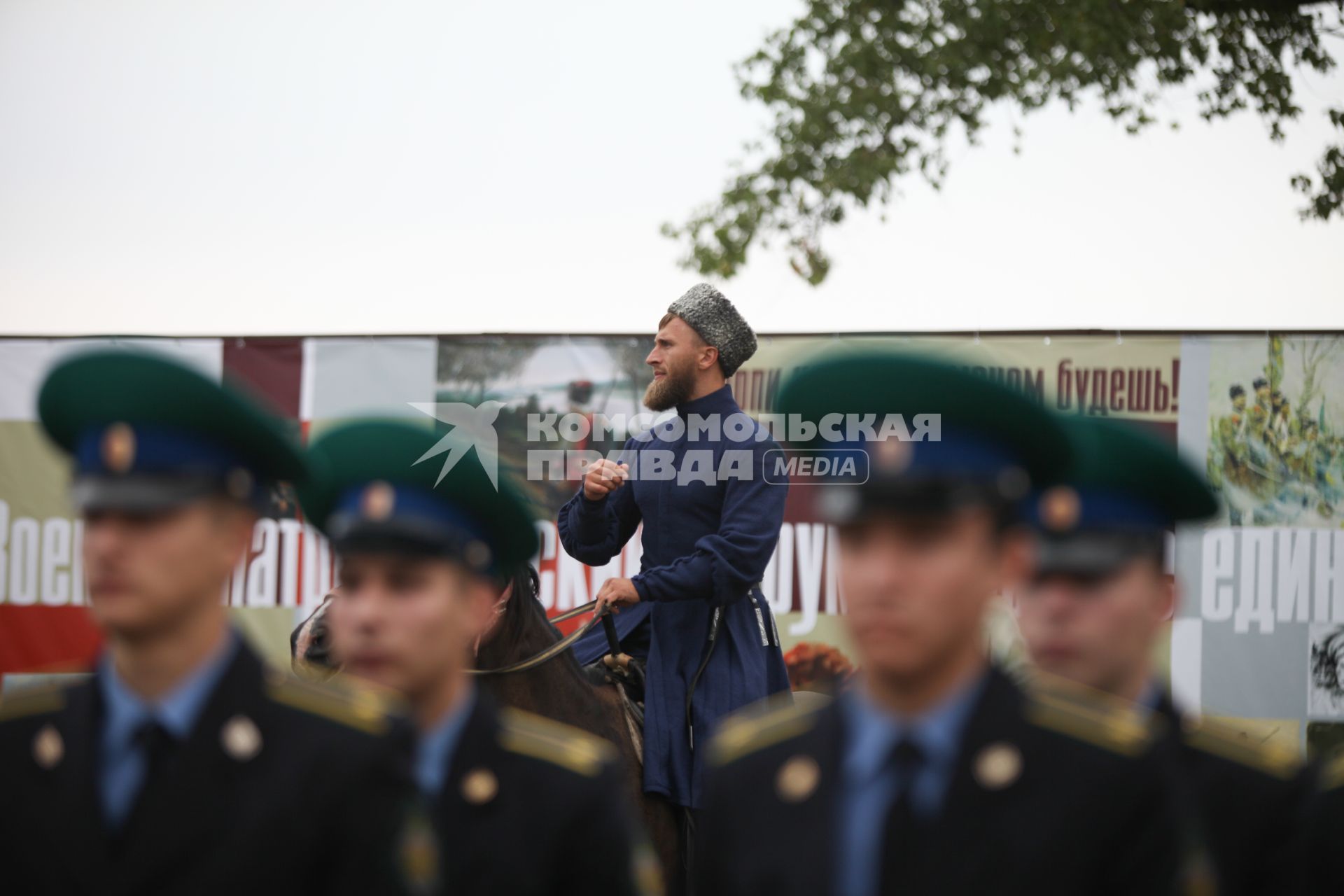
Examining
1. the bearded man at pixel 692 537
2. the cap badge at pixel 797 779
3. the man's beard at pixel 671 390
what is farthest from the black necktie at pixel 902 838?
the man's beard at pixel 671 390

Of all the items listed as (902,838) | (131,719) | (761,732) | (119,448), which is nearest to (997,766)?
(902,838)

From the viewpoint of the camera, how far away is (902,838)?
1752 mm

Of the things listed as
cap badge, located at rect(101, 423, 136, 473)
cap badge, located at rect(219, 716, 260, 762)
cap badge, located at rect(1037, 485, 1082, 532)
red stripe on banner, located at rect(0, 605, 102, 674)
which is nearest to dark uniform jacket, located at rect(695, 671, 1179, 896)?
cap badge, located at rect(1037, 485, 1082, 532)

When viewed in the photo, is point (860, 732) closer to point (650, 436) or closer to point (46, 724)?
point (46, 724)

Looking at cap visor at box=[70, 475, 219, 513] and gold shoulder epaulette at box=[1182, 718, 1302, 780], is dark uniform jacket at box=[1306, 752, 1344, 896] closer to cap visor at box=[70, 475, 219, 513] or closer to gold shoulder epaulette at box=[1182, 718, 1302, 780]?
gold shoulder epaulette at box=[1182, 718, 1302, 780]

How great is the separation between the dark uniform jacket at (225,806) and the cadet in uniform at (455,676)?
0.19m

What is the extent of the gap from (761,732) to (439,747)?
613 millimetres

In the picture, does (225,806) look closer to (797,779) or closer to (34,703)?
(34,703)

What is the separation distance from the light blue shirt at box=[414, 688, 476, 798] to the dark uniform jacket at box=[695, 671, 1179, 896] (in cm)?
57

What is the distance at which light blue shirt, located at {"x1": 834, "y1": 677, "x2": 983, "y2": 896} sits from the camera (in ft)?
5.86

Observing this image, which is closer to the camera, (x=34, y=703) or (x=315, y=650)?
(x=34, y=703)

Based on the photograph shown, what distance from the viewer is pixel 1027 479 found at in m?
2.02

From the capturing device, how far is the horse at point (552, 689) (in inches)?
211

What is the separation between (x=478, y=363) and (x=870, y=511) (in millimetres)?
6785
